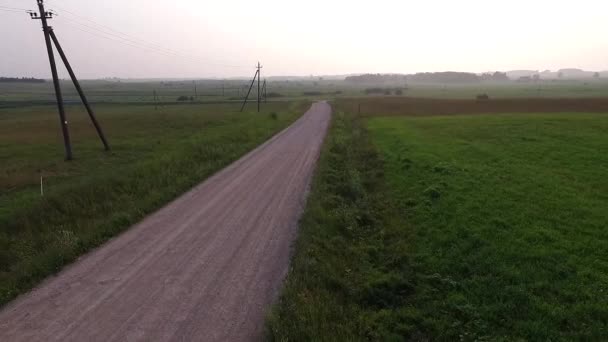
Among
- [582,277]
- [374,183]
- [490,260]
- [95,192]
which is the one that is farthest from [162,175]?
[582,277]

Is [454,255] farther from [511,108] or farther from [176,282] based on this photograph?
[511,108]

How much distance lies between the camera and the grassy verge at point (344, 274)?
697 cm

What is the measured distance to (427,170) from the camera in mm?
18781

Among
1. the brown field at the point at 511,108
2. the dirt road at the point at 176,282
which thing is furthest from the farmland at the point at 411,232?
the brown field at the point at 511,108

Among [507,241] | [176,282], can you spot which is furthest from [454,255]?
[176,282]

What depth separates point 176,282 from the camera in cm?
884

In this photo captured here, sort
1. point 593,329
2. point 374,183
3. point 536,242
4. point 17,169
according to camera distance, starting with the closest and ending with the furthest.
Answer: point 593,329
point 536,242
point 374,183
point 17,169

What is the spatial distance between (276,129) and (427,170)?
2344cm

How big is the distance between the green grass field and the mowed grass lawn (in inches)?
1.2

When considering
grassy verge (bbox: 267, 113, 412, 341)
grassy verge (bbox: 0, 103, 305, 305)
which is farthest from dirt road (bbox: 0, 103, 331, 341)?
grassy verge (bbox: 0, 103, 305, 305)

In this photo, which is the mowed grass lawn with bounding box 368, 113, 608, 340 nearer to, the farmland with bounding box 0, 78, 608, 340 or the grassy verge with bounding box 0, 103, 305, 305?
the farmland with bounding box 0, 78, 608, 340

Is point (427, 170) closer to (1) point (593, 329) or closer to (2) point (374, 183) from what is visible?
(2) point (374, 183)

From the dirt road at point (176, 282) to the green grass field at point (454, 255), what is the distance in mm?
814

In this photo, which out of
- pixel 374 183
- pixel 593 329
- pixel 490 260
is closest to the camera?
pixel 593 329
